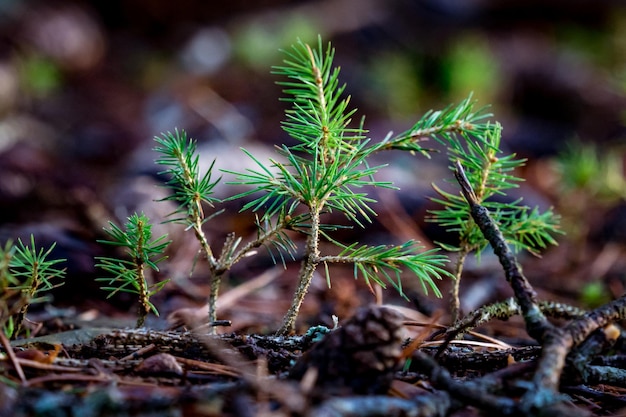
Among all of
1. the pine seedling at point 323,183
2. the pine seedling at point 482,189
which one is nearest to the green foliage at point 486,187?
the pine seedling at point 482,189

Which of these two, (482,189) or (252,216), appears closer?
(482,189)

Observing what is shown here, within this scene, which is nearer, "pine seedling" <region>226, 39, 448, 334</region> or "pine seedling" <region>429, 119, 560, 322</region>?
"pine seedling" <region>226, 39, 448, 334</region>

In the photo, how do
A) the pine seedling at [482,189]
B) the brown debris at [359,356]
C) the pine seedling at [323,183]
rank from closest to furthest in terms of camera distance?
the brown debris at [359,356]
the pine seedling at [323,183]
the pine seedling at [482,189]

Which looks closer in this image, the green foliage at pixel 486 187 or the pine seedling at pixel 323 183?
the pine seedling at pixel 323 183

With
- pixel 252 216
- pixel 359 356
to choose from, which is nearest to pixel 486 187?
pixel 359 356

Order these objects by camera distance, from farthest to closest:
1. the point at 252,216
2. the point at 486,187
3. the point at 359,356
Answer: the point at 252,216 → the point at 486,187 → the point at 359,356

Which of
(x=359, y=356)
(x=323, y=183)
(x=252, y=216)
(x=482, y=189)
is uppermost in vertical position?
(x=252, y=216)

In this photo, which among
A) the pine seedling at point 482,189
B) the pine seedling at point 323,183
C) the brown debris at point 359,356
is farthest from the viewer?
the pine seedling at point 482,189

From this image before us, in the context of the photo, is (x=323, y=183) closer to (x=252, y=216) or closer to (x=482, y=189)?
(x=482, y=189)

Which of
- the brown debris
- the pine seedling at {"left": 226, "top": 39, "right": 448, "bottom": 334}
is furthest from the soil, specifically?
the pine seedling at {"left": 226, "top": 39, "right": 448, "bottom": 334}

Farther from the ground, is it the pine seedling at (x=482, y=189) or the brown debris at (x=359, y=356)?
the pine seedling at (x=482, y=189)

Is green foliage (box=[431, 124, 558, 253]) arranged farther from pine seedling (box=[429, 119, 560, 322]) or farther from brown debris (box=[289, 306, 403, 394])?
brown debris (box=[289, 306, 403, 394])

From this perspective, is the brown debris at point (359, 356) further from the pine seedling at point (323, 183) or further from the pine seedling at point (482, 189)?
the pine seedling at point (482, 189)
